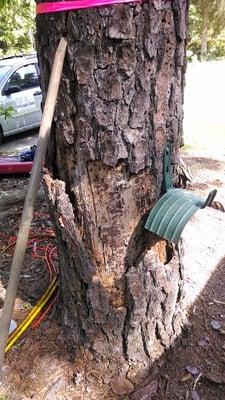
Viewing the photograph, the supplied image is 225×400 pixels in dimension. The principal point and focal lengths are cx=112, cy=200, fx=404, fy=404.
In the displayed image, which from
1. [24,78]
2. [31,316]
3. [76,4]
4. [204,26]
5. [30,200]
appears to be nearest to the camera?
[76,4]

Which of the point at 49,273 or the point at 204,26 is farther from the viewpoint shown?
the point at 204,26

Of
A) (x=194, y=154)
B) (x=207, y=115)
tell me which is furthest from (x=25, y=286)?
(x=207, y=115)

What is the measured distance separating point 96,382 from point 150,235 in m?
0.77

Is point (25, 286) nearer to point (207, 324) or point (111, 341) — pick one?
point (111, 341)

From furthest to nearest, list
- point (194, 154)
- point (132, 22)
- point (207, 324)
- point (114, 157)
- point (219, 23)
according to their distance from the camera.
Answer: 1. point (219, 23)
2. point (194, 154)
3. point (207, 324)
4. point (114, 157)
5. point (132, 22)

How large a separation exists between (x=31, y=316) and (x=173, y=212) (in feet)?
3.45

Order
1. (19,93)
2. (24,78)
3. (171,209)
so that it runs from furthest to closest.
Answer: (24,78)
(19,93)
(171,209)

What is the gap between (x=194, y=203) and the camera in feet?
5.61

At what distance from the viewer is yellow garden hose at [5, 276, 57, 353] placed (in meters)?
2.13

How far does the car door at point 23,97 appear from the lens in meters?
8.22

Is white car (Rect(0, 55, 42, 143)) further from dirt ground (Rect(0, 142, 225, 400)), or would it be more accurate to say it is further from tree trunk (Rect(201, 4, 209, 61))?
tree trunk (Rect(201, 4, 209, 61))

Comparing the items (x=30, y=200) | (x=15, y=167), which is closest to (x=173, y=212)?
(x=30, y=200)

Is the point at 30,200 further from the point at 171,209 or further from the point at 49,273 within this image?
the point at 49,273

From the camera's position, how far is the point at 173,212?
171 centimetres
